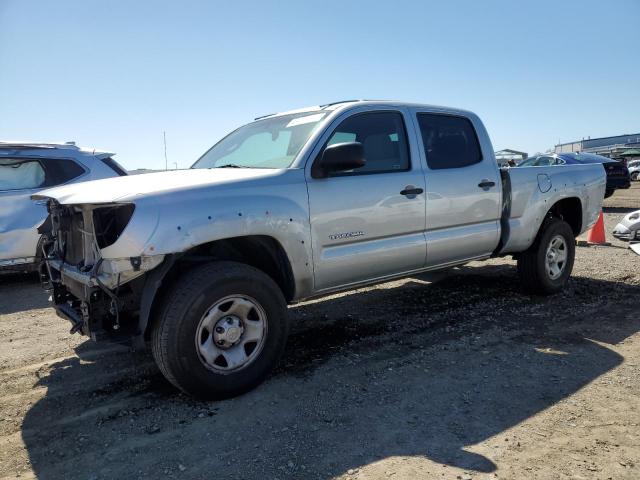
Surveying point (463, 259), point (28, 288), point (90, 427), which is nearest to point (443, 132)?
point (463, 259)

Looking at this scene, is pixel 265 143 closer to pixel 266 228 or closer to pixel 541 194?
pixel 266 228

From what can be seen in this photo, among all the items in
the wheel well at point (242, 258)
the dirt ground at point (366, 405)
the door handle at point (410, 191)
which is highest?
the door handle at point (410, 191)

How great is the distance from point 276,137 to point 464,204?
1853 mm

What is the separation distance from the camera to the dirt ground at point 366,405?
252 centimetres

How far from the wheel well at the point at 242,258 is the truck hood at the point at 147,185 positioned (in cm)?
42

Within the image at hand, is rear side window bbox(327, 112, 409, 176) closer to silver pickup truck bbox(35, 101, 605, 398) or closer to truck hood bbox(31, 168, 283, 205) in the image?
silver pickup truck bbox(35, 101, 605, 398)

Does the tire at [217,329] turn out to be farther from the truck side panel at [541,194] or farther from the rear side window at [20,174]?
the rear side window at [20,174]

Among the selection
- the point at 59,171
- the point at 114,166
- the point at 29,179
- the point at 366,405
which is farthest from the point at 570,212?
the point at 29,179

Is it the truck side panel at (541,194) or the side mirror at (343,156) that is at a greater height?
the side mirror at (343,156)

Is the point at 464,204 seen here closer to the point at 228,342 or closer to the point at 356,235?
the point at 356,235

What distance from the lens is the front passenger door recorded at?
12.2 ft

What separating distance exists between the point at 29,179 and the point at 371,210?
497cm

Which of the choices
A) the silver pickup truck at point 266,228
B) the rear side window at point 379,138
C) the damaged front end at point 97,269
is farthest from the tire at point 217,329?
the rear side window at point 379,138

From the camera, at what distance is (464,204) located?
15.2ft
